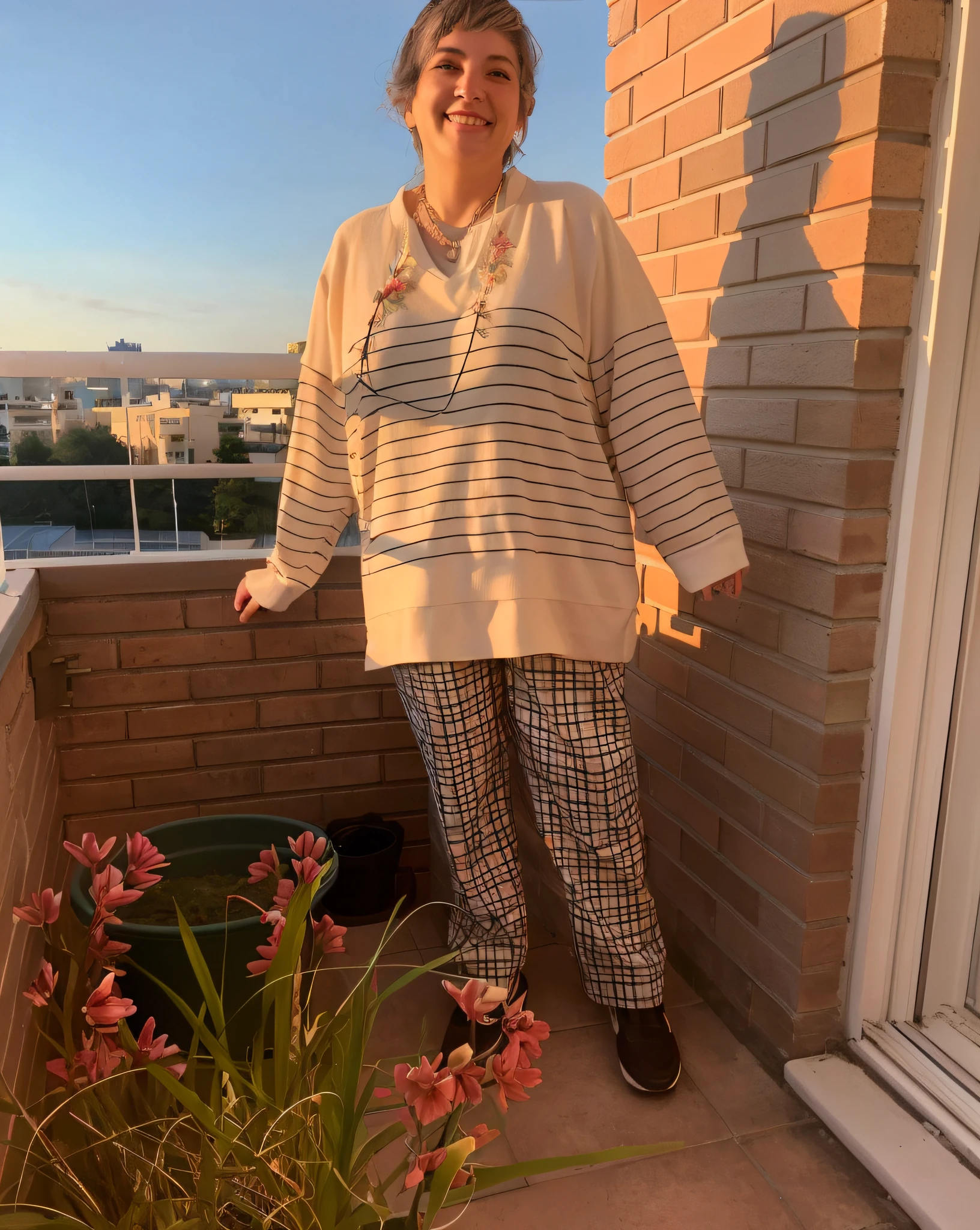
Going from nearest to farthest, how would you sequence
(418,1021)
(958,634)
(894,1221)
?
(894,1221) < (958,634) < (418,1021)

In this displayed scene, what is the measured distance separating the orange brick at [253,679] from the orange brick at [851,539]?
48.2 inches

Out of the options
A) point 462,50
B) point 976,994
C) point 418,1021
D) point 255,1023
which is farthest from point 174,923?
point 462,50

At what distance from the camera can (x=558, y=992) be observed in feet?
5.94

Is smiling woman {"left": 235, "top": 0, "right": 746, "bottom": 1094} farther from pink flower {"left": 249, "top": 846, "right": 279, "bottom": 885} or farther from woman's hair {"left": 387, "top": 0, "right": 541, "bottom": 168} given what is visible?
pink flower {"left": 249, "top": 846, "right": 279, "bottom": 885}

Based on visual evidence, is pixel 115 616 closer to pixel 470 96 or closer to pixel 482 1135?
pixel 470 96

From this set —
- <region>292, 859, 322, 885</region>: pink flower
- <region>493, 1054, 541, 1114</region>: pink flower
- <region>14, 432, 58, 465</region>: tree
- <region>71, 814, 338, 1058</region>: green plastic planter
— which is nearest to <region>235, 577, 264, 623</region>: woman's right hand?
<region>71, 814, 338, 1058</region>: green plastic planter

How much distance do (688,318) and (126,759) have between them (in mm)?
1544

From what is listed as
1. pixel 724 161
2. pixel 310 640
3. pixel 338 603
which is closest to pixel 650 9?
pixel 724 161

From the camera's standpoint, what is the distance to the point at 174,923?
163 cm

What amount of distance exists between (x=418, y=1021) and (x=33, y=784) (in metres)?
0.85

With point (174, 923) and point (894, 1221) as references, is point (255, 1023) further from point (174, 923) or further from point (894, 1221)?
point (894, 1221)

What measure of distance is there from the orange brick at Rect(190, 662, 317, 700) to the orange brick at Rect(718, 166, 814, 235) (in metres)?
1.30

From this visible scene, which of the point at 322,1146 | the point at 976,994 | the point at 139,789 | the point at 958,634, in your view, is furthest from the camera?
the point at 139,789

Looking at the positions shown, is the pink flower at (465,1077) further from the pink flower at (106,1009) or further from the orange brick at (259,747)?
the orange brick at (259,747)
